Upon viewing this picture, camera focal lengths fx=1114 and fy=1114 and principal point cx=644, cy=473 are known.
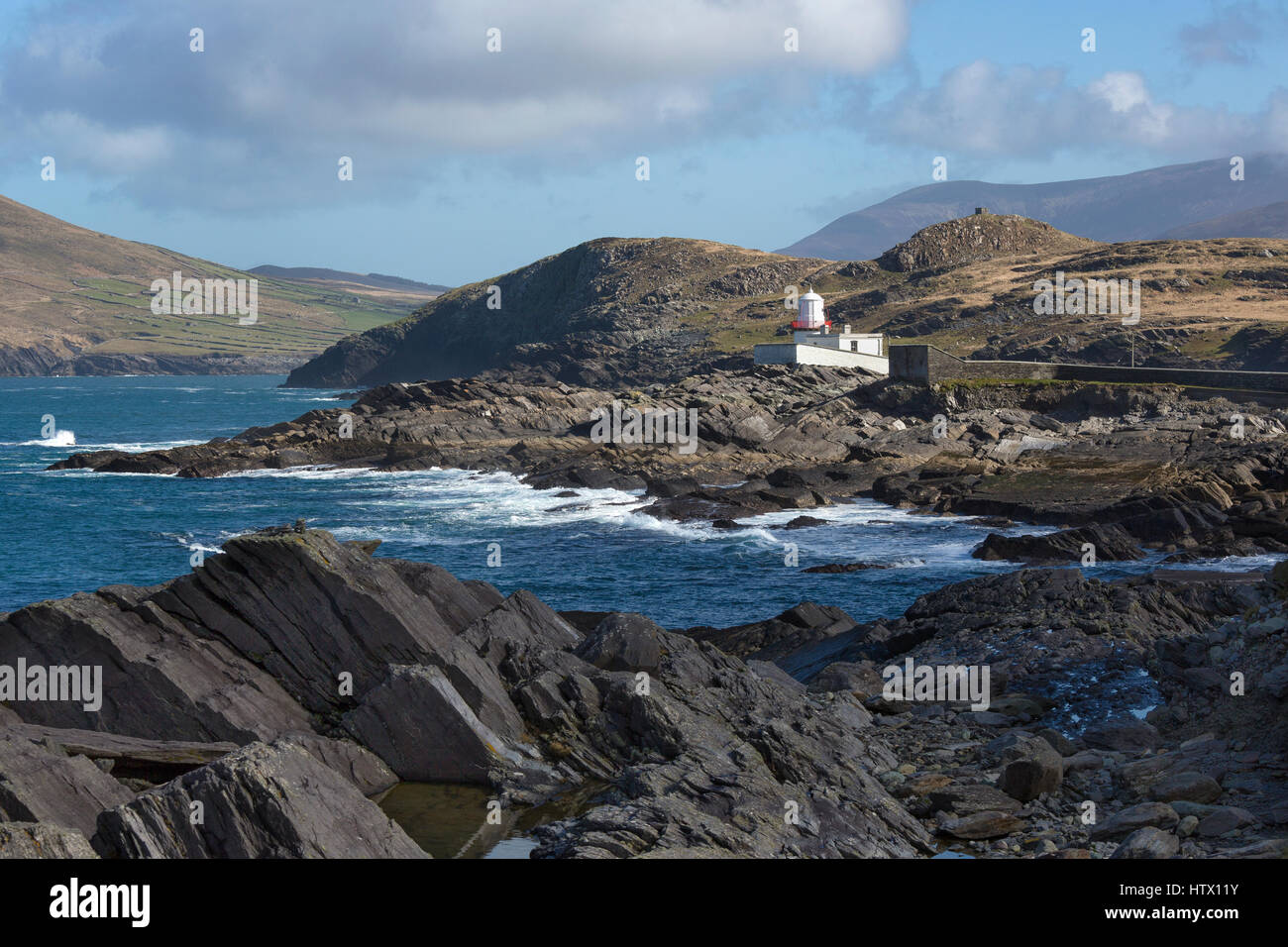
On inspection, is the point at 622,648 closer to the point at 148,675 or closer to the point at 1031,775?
the point at 1031,775

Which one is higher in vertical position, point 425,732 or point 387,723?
point 387,723

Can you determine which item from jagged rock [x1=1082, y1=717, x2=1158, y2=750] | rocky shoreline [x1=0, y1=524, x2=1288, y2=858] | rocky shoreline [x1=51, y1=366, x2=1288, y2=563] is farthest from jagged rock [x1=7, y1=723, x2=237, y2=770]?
rocky shoreline [x1=51, y1=366, x2=1288, y2=563]

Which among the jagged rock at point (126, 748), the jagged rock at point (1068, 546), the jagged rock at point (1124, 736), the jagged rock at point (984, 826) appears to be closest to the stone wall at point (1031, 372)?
the jagged rock at point (1068, 546)

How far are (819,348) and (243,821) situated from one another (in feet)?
267

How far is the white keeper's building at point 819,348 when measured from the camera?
293 feet

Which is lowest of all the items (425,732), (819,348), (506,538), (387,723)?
(425,732)

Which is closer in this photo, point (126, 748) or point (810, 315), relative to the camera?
point (126, 748)

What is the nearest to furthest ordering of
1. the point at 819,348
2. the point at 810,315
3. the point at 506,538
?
the point at 506,538, the point at 819,348, the point at 810,315

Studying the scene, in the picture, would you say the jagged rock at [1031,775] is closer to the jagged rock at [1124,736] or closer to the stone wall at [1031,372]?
the jagged rock at [1124,736]

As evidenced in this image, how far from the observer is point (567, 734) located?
18.0m

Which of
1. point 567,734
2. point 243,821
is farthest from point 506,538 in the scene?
point 243,821
